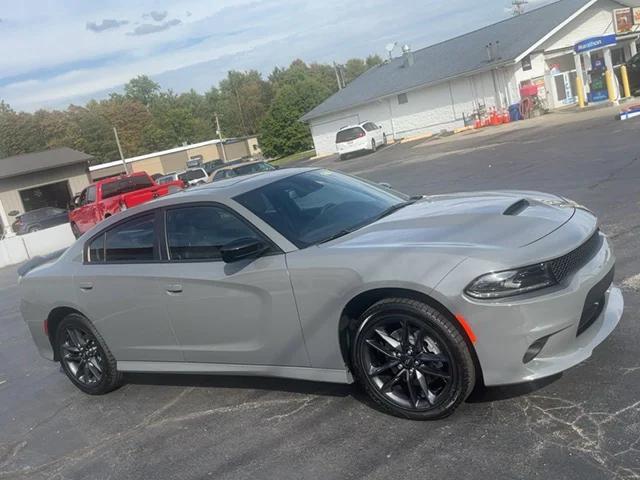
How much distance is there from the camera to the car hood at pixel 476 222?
3.80 meters

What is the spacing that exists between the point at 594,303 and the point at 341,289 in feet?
4.85

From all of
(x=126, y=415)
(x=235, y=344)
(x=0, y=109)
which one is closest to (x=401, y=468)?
(x=235, y=344)

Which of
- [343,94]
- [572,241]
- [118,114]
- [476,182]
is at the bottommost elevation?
[476,182]

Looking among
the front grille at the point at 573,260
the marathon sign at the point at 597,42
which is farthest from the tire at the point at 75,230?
the marathon sign at the point at 597,42

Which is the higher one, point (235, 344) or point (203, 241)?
point (203, 241)

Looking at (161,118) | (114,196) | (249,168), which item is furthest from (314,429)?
(161,118)

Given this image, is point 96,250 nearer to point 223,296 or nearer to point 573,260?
point 223,296

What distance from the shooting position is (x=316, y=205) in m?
4.79

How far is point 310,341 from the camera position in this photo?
4191 millimetres

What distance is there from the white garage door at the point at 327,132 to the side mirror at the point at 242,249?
→ 3910cm

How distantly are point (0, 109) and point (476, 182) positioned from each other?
4110 inches

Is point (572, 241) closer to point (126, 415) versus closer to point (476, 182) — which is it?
point (126, 415)

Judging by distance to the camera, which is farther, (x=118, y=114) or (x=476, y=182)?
(x=118, y=114)

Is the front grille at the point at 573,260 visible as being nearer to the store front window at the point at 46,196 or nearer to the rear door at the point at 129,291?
the rear door at the point at 129,291
